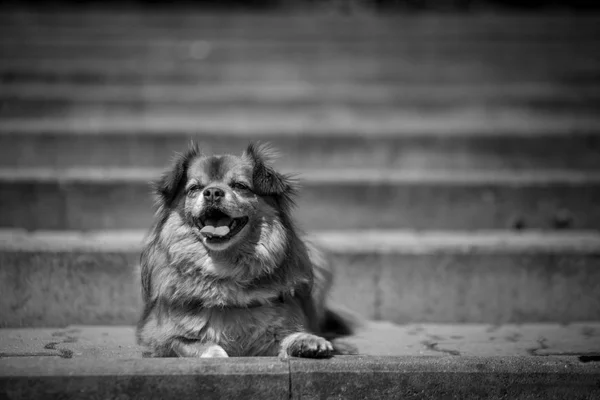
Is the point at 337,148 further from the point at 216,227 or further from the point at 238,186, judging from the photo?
the point at 216,227

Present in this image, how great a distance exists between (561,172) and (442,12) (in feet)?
18.6

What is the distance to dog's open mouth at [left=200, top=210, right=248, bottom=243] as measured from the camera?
109 inches

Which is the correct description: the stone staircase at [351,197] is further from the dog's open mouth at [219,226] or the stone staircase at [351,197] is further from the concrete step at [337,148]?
the dog's open mouth at [219,226]

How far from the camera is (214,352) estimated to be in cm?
267

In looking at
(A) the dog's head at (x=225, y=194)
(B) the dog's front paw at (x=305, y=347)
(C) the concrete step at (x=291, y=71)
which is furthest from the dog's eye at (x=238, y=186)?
(C) the concrete step at (x=291, y=71)

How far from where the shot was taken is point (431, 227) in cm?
480

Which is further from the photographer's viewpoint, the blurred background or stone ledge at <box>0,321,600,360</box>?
the blurred background

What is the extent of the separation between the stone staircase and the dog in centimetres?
24

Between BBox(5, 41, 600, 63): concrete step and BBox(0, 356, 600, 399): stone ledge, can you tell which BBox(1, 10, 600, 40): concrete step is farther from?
BBox(0, 356, 600, 399): stone ledge

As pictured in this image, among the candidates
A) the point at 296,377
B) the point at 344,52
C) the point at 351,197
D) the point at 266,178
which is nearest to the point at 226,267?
the point at 266,178

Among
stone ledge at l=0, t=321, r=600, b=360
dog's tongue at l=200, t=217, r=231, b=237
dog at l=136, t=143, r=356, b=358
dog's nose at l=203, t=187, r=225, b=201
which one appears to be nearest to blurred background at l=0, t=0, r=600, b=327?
stone ledge at l=0, t=321, r=600, b=360

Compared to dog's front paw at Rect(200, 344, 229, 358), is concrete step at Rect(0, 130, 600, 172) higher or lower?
higher

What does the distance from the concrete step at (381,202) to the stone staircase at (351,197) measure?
2cm

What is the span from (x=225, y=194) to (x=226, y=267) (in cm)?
35
